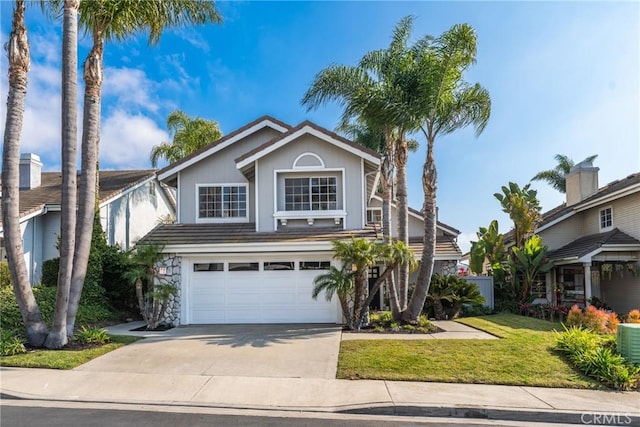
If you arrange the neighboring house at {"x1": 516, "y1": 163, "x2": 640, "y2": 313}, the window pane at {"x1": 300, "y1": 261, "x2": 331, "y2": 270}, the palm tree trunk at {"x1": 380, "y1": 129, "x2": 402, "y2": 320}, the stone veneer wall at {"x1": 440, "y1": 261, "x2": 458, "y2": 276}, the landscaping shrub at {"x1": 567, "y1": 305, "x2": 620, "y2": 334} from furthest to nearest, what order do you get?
the stone veneer wall at {"x1": 440, "y1": 261, "x2": 458, "y2": 276}
the neighboring house at {"x1": 516, "y1": 163, "x2": 640, "y2": 313}
the window pane at {"x1": 300, "y1": 261, "x2": 331, "y2": 270}
the palm tree trunk at {"x1": 380, "y1": 129, "x2": 402, "y2": 320}
the landscaping shrub at {"x1": 567, "y1": 305, "x2": 620, "y2": 334}

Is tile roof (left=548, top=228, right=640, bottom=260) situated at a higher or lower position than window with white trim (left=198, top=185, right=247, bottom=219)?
lower

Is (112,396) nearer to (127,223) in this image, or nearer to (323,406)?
(323,406)

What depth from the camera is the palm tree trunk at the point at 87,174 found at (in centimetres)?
995

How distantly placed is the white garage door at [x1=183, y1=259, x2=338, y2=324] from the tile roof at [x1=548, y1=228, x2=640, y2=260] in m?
10.7

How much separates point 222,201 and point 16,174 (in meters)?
7.00

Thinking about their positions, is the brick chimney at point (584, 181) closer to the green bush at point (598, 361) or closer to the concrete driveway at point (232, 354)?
the green bush at point (598, 361)

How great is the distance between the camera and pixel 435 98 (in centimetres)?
1207

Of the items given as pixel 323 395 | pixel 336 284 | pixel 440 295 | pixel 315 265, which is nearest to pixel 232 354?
pixel 323 395

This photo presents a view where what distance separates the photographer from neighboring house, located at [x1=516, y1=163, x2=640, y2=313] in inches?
653

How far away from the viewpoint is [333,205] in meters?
14.2

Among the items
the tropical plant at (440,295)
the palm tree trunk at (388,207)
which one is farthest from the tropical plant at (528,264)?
the palm tree trunk at (388,207)

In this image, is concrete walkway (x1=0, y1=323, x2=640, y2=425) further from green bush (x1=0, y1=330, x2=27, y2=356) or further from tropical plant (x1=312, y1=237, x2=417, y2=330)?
tropical plant (x1=312, y1=237, x2=417, y2=330)

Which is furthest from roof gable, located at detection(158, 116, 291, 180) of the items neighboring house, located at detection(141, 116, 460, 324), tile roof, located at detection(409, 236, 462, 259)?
tile roof, located at detection(409, 236, 462, 259)

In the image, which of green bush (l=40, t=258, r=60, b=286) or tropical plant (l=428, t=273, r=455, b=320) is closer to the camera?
green bush (l=40, t=258, r=60, b=286)
